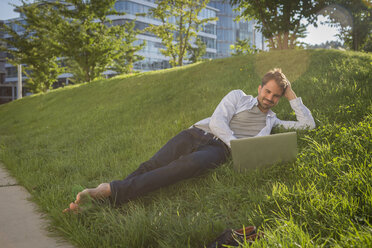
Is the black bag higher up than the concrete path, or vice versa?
the black bag

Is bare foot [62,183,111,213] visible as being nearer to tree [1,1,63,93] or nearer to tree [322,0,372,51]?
tree [322,0,372,51]

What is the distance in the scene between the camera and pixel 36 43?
2336 centimetres

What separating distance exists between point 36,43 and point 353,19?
21.4 m

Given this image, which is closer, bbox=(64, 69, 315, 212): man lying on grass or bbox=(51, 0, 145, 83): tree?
bbox=(64, 69, 315, 212): man lying on grass

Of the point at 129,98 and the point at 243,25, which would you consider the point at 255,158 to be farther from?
the point at 243,25

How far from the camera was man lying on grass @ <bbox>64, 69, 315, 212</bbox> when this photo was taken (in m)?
2.65

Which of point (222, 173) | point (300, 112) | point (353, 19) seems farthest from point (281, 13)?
point (222, 173)

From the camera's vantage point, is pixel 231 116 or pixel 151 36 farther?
pixel 151 36

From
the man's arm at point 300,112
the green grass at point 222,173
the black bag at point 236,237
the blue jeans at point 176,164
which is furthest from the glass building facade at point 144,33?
the black bag at point 236,237

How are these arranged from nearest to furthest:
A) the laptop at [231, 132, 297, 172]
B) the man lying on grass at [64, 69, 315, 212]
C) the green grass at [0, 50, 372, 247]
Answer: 1. the green grass at [0, 50, 372, 247]
2. the man lying on grass at [64, 69, 315, 212]
3. the laptop at [231, 132, 297, 172]

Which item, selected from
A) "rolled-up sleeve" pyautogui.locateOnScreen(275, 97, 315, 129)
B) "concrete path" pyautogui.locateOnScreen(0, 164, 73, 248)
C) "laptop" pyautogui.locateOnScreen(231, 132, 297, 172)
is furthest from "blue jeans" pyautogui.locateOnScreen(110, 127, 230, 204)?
"rolled-up sleeve" pyautogui.locateOnScreen(275, 97, 315, 129)

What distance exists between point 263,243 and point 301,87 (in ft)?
14.3

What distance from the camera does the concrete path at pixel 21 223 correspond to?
2.25 m

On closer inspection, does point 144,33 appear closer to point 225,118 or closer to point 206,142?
point 225,118
